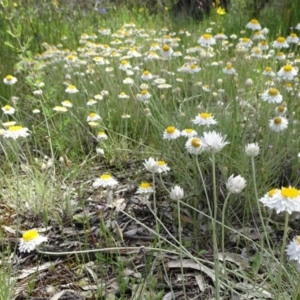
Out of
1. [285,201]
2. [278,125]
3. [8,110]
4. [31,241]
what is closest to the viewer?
[285,201]

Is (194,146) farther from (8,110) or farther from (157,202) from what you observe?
(8,110)

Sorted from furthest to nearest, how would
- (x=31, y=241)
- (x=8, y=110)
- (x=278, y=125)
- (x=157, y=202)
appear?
(x=8, y=110), (x=157, y=202), (x=278, y=125), (x=31, y=241)

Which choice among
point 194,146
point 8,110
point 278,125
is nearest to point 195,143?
point 194,146

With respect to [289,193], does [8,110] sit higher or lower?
lower

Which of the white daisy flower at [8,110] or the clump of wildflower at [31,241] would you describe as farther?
the white daisy flower at [8,110]

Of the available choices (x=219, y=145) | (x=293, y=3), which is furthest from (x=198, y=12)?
(x=219, y=145)

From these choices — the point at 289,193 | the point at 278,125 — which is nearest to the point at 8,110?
the point at 278,125

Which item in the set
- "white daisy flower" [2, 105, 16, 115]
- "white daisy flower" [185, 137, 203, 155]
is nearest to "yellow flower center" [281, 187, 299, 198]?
"white daisy flower" [185, 137, 203, 155]

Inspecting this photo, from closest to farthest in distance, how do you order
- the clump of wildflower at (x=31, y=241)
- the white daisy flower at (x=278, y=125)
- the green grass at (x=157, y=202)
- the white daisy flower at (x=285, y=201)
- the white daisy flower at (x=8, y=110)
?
the white daisy flower at (x=285, y=201) < the clump of wildflower at (x=31, y=241) < the green grass at (x=157, y=202) < the white daisy flower at (x=278, y=125) < the white daisy flower at (x=8, y=110)

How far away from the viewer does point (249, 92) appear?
261 centimetres

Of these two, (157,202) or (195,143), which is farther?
(157,202)

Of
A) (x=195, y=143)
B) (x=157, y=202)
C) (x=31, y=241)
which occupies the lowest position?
(x=157, y=202)

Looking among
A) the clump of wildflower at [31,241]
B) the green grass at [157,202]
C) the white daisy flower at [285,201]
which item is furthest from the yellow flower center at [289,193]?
the clump of wildflower at [31,241]

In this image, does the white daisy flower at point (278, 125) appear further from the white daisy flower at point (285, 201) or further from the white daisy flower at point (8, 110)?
the white daisy flower at point (8, 110)
